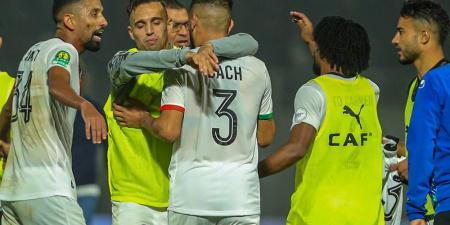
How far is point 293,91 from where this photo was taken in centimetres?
1296

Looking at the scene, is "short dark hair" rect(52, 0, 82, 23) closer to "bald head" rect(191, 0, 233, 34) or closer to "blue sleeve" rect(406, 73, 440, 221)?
"bald head" rect(191, 0, 233, 34)

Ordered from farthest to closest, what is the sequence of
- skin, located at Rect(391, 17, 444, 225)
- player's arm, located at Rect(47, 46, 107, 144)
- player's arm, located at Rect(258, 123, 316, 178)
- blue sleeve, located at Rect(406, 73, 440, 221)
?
player's arm, located at Rect(258, 123, 316, 178), skin, located at Rect(391, 17, 444, 225), player's arm, located at Rect(47, 46, 107, 144), blue sleeve, located at Rect(406, 73, 440, 221)

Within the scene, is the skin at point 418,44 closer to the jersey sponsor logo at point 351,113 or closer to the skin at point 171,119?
the jersey sponsor logo at point 351,113

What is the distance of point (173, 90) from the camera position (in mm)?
6402

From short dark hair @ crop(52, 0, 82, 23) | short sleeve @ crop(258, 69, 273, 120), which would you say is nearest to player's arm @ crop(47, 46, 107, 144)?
short dark hair @ crop(52, 0, 82, 23)

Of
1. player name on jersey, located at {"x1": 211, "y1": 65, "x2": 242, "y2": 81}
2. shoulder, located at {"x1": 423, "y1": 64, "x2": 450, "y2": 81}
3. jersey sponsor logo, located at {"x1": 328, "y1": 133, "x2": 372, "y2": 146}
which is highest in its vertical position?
shoulder, located at {"x1": 423, "y1": 64, "x2": 450, "y2": 81}

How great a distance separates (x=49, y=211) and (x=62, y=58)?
0.81 m

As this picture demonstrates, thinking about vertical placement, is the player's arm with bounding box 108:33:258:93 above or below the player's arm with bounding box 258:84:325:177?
above

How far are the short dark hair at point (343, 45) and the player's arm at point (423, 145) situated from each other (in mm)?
1330

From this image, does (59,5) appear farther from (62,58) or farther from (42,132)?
(42,132)

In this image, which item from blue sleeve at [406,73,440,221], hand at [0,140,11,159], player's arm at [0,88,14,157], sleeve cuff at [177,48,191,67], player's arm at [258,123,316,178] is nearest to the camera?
blue sleeve at [406,73,440,221]

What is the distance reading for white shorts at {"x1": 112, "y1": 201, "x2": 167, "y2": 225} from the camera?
7105mm

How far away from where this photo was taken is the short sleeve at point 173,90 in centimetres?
638

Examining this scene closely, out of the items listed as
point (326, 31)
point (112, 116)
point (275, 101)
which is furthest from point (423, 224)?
point (275, 101)
